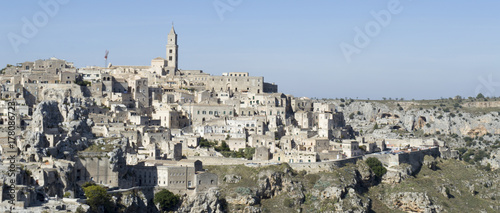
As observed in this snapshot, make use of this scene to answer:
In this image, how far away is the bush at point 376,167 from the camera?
260 ft

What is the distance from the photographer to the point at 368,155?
8150 centimetres

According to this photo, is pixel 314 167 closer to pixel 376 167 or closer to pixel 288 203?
pixel 288 203

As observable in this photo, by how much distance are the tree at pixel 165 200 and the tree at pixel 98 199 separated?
5422mm

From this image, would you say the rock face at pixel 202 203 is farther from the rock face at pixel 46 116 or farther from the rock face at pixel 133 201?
the rock face at pixel 46 116

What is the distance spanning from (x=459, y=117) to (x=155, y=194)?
7778 centimetres

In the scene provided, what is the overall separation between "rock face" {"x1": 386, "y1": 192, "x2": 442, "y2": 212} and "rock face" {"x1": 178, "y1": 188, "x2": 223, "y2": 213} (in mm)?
18553

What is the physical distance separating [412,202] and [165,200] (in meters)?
24.9

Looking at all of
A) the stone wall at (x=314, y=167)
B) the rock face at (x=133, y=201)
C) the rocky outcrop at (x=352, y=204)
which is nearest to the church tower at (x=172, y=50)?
the stone wall at (x=314, y=167)

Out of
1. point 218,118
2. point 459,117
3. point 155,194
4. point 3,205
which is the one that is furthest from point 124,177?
point 459,117

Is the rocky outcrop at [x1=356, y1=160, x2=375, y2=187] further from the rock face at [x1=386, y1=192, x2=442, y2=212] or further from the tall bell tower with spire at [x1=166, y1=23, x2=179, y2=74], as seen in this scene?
the tall bell tower with spire at [x1=166, y1=23, x2=179, y2=74]

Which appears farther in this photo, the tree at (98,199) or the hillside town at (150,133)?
the hillside town at (150,133)

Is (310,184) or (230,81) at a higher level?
(230,81)

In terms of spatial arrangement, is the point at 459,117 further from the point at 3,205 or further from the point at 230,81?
the point at 3,205

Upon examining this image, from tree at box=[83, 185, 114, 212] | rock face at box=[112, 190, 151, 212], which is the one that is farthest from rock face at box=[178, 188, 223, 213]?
tree at box=[83, 185, 114, 212]
